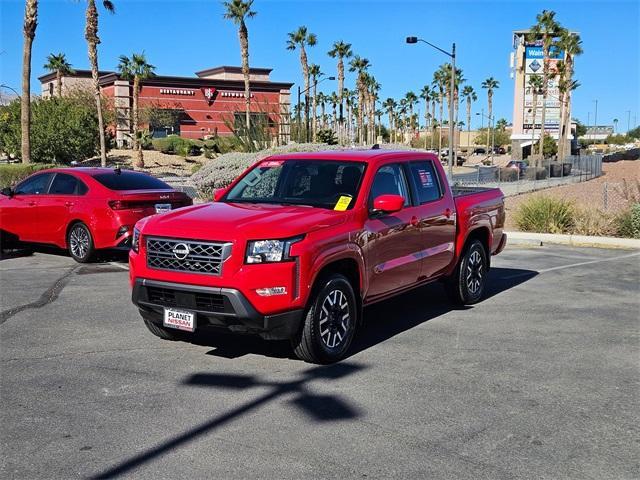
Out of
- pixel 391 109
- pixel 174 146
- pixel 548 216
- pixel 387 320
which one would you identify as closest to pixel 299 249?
pixel 387 320

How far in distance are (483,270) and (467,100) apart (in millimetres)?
132683

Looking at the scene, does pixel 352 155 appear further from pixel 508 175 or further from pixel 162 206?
pixel 508 175

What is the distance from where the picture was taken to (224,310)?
5.53 meters

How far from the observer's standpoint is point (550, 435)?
14.9ft

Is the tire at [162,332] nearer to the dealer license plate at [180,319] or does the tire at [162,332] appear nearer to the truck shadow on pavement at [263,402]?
the dealer license plate at [180,319]

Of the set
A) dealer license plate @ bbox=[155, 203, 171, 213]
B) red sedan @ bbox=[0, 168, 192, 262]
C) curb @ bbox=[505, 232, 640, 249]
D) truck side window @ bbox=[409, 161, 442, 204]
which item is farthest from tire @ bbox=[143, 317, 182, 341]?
curb @ bbox=[505, 232, 640, 249]

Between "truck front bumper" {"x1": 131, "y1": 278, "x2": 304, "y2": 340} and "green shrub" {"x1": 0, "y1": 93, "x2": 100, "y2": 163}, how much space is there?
1891 inches

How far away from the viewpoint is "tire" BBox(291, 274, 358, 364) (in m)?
5.79

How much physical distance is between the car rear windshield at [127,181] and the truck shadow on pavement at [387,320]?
15.9 feet

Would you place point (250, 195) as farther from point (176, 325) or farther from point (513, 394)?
point (513, 394)

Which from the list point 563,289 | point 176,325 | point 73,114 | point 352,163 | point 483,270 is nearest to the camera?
point 176,325

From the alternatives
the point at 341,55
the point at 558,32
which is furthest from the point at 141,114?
the point at 558,32

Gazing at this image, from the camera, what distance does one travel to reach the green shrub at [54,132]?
49875 mm

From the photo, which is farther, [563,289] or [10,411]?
[563,289]
